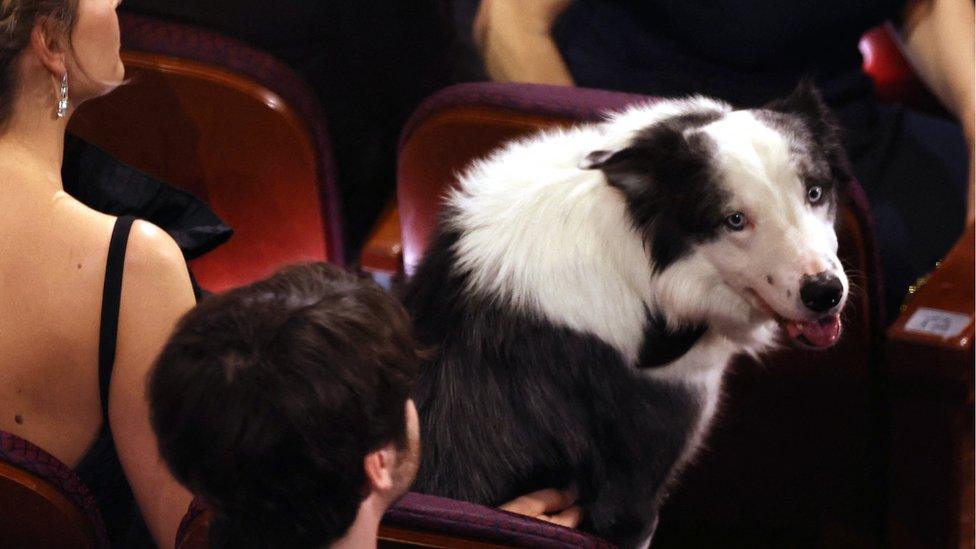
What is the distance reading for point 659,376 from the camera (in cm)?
122

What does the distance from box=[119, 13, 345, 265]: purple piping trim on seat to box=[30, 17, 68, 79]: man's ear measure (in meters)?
0.33

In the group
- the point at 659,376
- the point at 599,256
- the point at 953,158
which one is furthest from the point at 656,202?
the point at 953,158

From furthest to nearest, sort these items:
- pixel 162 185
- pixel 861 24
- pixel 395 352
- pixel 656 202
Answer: pixel 861 24, pixel 162 185, pixel 656 202, pixel 395 352

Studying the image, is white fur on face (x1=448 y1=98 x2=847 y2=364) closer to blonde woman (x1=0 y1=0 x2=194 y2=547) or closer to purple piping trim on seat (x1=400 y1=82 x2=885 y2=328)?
purple piping trim on seat (x1=400 y1=82 x2=885 y2=328)

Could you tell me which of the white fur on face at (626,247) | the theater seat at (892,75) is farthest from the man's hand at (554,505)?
the theater seat at (892,75)

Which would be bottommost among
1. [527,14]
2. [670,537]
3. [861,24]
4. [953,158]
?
[670,537]

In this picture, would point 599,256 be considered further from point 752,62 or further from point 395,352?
point 752,62

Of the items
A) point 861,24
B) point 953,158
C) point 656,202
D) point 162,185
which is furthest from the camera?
point 953,158

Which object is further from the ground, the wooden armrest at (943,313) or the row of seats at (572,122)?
the wooden armrest at (943,313)

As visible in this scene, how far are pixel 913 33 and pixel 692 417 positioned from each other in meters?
0.86

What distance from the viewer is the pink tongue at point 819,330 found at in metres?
1.16


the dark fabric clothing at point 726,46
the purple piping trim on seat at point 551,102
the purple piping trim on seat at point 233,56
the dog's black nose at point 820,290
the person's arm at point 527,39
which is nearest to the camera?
the dog's black nose at point 820,290

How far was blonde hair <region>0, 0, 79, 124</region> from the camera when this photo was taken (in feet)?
3.75

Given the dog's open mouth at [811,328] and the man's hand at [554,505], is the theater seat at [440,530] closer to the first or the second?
the man's hand at [554,505]
